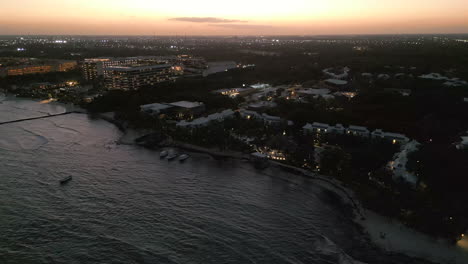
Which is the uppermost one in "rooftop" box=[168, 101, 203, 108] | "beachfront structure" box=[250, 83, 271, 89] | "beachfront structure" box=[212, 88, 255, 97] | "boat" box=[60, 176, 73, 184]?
"beachfront structure" box=[250, 83, 271, 89]

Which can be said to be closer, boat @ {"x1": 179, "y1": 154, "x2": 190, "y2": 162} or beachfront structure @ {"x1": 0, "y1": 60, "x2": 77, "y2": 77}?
boat @ {"x1": 179, "y1": 154, "x2": 190, "y2": 162}

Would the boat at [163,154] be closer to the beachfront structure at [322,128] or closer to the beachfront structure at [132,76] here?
the beachfront structure at [322,128]

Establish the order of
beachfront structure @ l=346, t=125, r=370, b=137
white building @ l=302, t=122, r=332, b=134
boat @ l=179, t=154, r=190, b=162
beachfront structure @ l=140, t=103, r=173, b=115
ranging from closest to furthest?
boat @ l=179, t=154, r=190, b=162, beachfront structure @ l=346, t=125, r=370, b=137, white building @ l=302, t=122, r=332, b=134, beachfront structure @ l=140, t=103, r=173, b=115

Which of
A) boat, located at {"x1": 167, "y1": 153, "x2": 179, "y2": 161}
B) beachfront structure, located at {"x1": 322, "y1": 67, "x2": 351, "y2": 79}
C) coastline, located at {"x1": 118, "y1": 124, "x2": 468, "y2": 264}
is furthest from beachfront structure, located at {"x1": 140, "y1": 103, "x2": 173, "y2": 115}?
beachfront structure, located at {"x1": 322, "y1": 67, "x2": 351, "y2": 79}

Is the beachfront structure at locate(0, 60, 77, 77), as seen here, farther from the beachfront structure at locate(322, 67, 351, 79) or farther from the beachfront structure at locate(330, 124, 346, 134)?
the beachfront structure at locate(330, 124, 346, 134)

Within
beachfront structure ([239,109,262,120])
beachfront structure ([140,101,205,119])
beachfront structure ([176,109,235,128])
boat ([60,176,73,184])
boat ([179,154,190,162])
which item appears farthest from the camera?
beachfront structure ([140,101,205,119])

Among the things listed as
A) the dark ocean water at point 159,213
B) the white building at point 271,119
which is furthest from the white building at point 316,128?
the dark ocean water at point 159,213

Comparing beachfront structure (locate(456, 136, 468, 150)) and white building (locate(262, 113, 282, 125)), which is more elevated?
white building (locate(262, 113, 282, 125))
